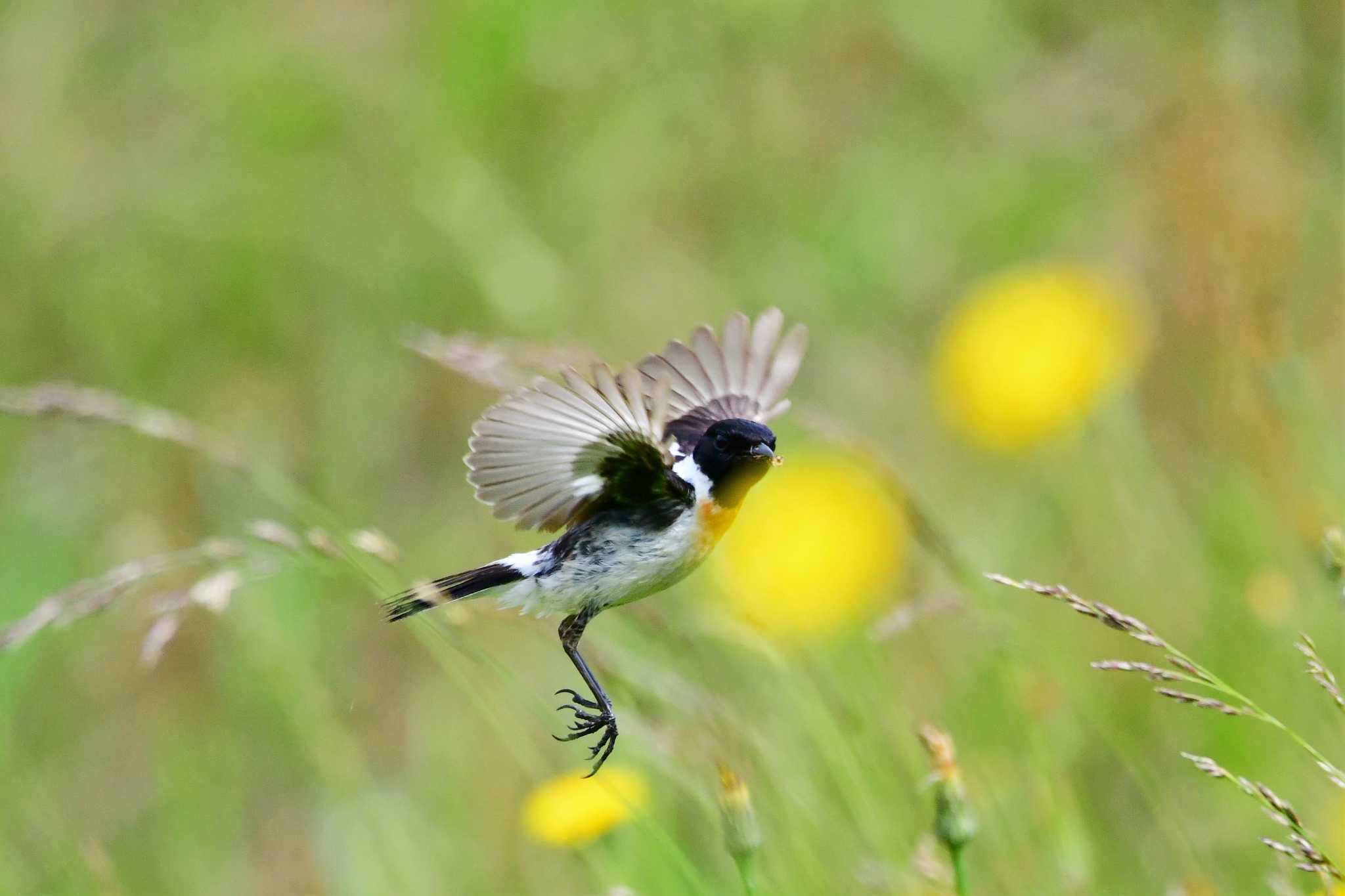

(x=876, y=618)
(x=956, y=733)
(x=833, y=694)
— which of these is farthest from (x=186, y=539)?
(x=833, y=694)

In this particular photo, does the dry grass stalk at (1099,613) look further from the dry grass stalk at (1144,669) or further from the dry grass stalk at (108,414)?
the dry grass stalk at (108,414)

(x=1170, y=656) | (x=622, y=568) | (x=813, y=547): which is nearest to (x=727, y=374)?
(x=622, y=568)

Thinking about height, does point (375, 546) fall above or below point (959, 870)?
above

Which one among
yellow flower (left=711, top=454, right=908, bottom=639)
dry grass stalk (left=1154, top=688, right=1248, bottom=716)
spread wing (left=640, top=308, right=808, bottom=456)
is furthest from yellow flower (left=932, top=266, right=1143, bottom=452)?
dry grass stalk (left=1154, top=688, right=1248, bottom=716)

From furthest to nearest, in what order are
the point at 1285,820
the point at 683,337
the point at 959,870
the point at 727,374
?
1. the point at 683,337
2. the point at 727,374
3. the point at 959,870
4. the point at 1285,820

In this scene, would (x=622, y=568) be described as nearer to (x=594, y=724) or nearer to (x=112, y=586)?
(x=594, y=724)
